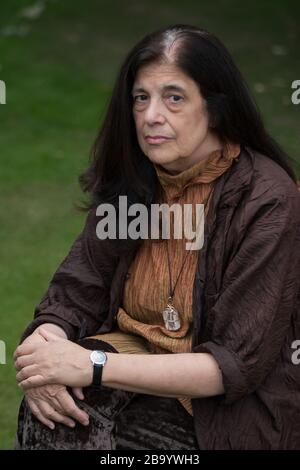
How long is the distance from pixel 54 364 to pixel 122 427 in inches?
10.4

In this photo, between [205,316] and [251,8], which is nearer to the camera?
[205,316]

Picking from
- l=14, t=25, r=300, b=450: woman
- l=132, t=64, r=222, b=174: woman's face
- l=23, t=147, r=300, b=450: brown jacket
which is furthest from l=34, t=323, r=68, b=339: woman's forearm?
l=132, t=64, r=222, b=174: woman's face

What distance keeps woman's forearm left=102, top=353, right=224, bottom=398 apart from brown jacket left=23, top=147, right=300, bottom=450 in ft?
0.12

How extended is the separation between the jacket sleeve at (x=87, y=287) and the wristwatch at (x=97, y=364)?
35 cm

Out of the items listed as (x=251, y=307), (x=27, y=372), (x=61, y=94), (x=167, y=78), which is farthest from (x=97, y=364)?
(x=61, y=94)

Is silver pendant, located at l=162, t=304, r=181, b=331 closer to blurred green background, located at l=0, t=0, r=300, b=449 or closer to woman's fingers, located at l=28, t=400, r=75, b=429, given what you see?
woman's fingers, located at l=28, t=400, r=75, b=429

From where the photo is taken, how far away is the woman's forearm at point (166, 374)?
269 centimetres

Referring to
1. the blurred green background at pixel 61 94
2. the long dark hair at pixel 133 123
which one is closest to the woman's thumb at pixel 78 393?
the long dark hair at pixel 133 123

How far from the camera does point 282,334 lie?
276 cm

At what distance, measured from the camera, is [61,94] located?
28.1 ft

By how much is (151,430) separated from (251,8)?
8.21m

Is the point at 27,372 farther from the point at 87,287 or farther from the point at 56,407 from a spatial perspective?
the point at 87,287

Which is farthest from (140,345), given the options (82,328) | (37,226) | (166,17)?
(166,17)

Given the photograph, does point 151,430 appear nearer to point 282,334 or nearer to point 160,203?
point 282,334
